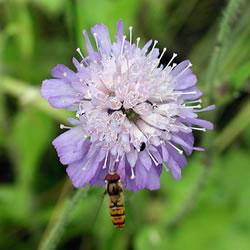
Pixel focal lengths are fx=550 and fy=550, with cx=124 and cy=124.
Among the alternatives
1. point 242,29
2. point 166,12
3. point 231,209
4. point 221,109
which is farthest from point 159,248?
point 166,12

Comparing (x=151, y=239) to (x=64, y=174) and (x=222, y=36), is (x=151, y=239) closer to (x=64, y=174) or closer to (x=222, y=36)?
(x=64, y=174)

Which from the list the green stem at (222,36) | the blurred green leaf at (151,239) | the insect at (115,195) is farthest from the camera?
the blurred green leaf at (151,239)

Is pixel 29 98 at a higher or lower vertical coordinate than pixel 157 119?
higher

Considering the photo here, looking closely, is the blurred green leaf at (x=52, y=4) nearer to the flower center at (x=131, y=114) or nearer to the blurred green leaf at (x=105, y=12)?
the blurred green leaf at (x=105, y=12)

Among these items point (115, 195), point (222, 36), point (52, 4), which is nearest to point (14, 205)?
point (52, 4)

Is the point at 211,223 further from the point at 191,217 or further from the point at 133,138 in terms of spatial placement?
the point at 133,138

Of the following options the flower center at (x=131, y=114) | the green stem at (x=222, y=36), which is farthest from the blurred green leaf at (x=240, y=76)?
the flower center at (x=131, y=114)
